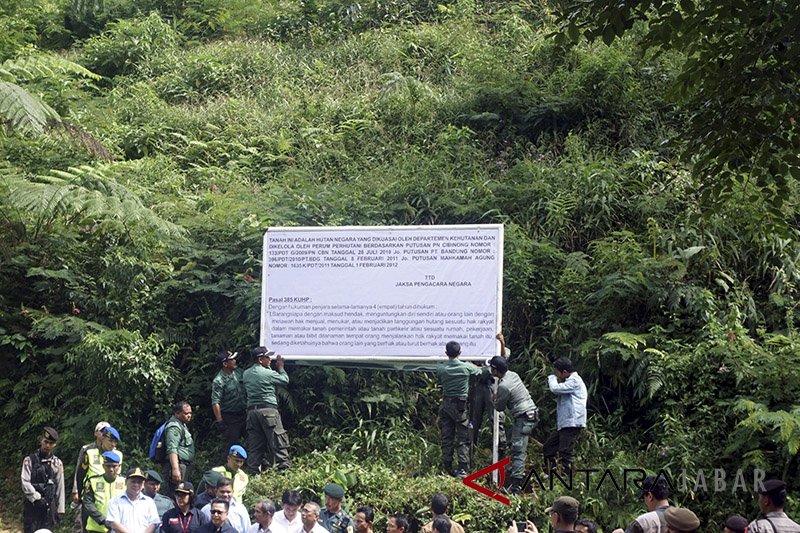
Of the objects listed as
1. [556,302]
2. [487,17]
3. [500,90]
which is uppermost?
[487,17]

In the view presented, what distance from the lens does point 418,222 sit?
49.6 ft

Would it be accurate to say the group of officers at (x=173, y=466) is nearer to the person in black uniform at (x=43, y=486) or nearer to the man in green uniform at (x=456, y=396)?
the person in black uniform at (x=43, y=486)

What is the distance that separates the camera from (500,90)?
17734 mm

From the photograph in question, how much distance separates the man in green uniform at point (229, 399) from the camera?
12.6 m

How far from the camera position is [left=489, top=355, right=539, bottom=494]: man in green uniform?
1134 cm

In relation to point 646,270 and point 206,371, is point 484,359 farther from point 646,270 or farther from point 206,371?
point 206,371

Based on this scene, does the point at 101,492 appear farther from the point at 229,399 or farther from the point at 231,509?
the point at 229,399

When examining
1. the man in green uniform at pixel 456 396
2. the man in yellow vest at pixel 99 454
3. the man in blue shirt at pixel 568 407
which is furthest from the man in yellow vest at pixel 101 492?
the man in blue shirt at pixel 568 407

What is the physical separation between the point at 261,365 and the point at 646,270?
492 centimetres

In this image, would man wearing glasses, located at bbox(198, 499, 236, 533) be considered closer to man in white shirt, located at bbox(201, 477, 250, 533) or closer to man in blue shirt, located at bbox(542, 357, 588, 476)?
man in white shirt, located at bbox(201, 477, 250, 533)

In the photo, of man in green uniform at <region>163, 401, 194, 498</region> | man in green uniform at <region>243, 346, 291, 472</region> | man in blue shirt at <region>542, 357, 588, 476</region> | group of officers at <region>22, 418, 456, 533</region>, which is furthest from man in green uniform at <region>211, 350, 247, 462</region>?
man in blue shirt at <region>542, 357, 588, 476</region>

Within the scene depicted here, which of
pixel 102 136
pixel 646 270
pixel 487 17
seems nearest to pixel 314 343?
pixel 646 270

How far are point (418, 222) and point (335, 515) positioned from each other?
5.83m

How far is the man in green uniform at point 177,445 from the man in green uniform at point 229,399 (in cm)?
76
